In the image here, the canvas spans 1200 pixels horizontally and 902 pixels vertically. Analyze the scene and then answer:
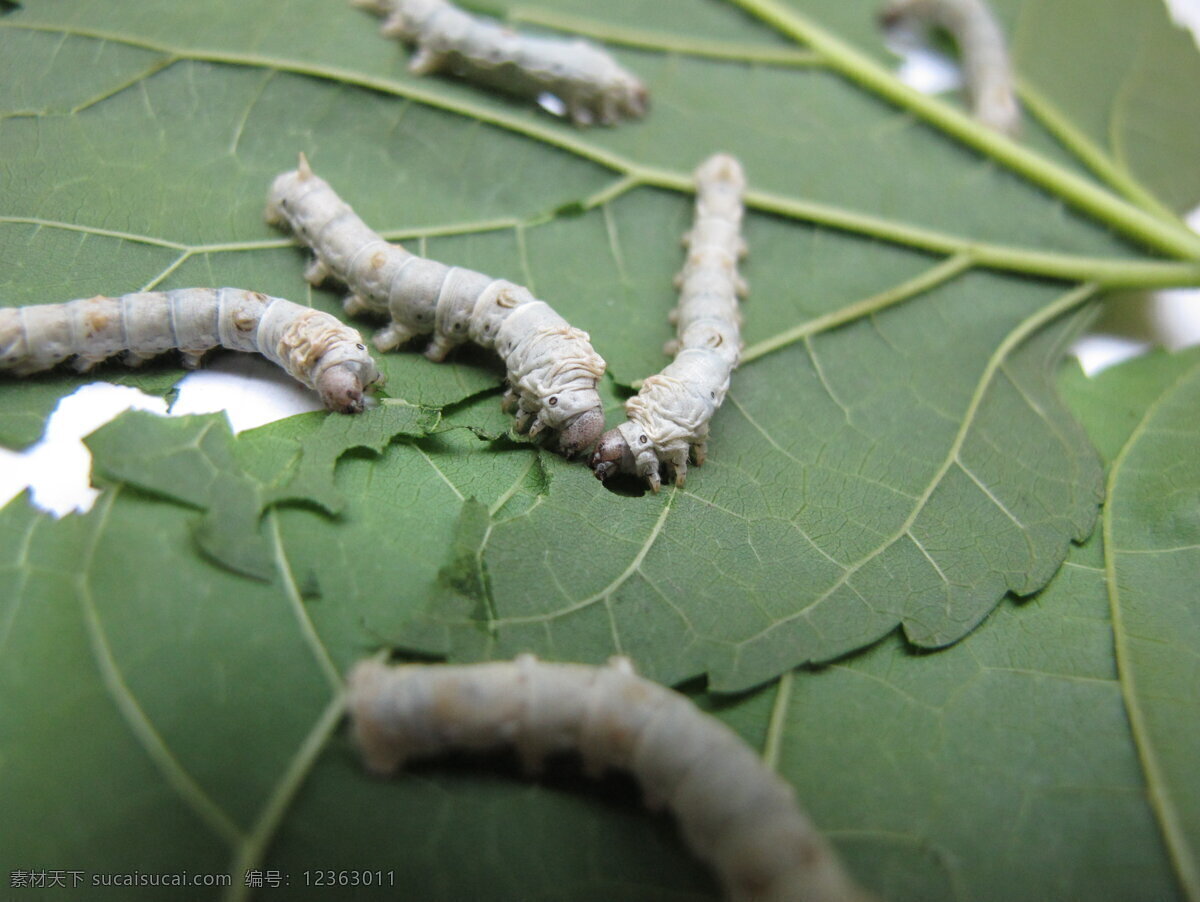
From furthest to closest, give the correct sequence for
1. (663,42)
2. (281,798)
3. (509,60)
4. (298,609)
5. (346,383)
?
(663,42) < (509,60) < (346,383) < (298,609) < (281,798)

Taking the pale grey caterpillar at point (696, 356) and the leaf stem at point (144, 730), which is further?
the pale grey caterpillar at point (696, 356)

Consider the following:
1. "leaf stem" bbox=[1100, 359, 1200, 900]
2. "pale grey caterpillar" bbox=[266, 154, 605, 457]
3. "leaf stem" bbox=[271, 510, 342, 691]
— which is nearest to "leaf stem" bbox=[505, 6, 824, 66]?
"pale grey caterpillar" bbox=[266, 154, 605, 457]

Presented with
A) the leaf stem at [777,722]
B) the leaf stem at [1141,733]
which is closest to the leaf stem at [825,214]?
the leaf stem at [1141,733]

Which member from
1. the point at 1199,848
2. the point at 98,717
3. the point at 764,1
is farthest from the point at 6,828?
the point at 764,1

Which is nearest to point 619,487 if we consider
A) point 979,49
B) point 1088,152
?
point 1088,152

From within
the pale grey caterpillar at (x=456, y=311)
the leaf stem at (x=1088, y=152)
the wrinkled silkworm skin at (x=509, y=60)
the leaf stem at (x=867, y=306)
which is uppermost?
the leaf stem at (x=1088, y=152)

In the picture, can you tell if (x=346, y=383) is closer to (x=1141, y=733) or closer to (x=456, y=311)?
(x=456, y=311)

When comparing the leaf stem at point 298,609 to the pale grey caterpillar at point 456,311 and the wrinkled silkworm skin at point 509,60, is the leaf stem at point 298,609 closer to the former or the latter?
the pale grey caterpillar at point 456,311
